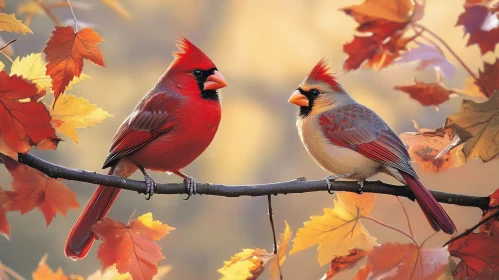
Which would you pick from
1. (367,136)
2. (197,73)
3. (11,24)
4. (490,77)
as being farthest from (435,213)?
(11,24)

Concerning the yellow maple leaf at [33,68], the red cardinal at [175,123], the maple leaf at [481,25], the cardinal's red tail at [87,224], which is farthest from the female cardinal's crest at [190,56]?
the maple leaf at [481,25]

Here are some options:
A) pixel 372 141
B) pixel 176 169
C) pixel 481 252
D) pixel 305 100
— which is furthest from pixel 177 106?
pixel 481 252

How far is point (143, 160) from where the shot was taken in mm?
1279

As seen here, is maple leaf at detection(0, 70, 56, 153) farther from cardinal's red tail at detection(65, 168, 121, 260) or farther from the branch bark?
cardinal's red tail at detection(65, 168, 121, 260)

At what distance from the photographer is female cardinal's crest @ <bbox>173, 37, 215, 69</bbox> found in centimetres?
130

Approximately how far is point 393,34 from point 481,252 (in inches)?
14.8

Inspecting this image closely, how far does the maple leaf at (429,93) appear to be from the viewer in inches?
40.6

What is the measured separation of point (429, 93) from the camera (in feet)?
3.40

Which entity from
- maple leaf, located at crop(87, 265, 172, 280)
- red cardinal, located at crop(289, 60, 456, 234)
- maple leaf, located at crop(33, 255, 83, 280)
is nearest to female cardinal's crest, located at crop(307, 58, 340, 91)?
red cardinal, located at crop(289, 60, 456, 234)

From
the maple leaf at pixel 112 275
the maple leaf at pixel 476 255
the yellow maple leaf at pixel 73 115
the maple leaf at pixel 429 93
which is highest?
the maple leaf at pixel 429 93

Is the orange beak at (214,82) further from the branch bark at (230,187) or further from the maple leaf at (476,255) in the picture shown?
the maple leaf at (476,255)

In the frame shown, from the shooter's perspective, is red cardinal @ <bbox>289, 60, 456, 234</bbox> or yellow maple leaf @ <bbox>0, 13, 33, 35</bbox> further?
red cardinal @ <bbox>289, 60, 456, 234</bbox>

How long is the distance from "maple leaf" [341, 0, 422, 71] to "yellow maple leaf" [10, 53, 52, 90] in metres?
0.46

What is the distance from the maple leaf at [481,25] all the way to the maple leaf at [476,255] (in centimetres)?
26
